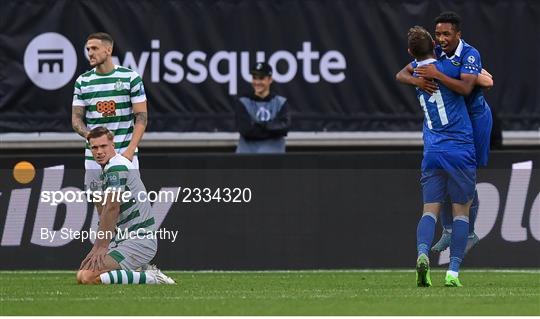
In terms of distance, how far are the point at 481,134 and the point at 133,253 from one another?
2774mm

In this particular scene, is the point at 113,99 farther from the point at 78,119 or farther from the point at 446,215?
the point at 446,215

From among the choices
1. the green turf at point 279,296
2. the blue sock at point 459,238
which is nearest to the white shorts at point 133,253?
the green turf at point 279,296

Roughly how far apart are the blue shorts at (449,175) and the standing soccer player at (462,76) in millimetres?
249

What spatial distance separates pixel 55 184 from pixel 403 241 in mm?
3284

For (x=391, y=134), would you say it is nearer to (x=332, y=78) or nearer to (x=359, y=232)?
(x=332, y=78)

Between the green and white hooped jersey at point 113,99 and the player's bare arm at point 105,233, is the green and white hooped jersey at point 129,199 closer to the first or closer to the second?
the player's bare arm at point 105,233

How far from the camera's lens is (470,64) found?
35.2ft

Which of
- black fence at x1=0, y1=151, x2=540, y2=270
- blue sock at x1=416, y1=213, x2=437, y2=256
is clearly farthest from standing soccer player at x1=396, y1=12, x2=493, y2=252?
black fence at x1=0, y1=151, x2=540, y2=270

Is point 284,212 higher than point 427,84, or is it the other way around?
point 427,84

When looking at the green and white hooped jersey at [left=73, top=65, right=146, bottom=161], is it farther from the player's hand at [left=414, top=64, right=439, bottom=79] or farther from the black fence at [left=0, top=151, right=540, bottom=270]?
the player's hand at [left=414, top=64, right=439, bottom=79]

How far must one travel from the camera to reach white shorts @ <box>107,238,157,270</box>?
11.6 metres

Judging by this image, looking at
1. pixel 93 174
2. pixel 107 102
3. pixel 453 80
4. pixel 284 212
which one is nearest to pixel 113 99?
pixel 107 102

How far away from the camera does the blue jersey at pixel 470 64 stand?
10742 mm

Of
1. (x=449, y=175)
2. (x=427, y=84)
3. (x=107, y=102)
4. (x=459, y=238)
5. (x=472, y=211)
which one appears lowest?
(x=459, y=238)
